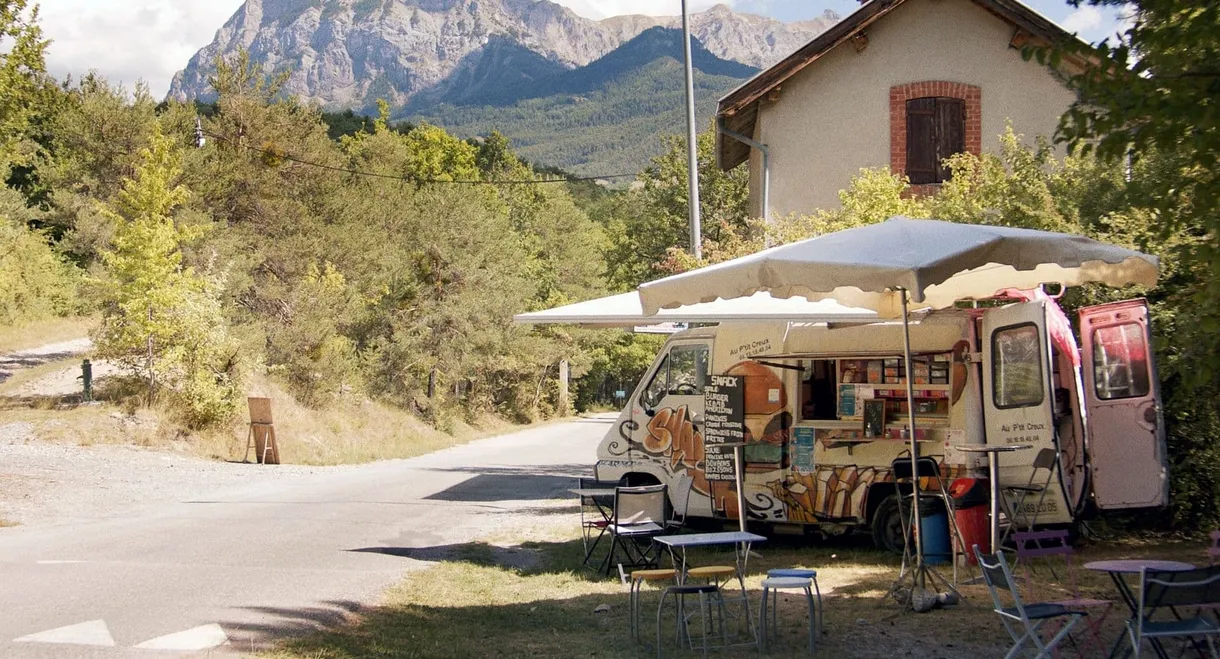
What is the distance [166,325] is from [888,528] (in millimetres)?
16384

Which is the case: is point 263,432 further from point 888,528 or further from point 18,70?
point 888,528

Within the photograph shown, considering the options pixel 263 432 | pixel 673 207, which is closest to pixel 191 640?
pixel 263 432

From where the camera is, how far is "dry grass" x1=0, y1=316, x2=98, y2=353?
39.9 meters

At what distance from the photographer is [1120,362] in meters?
10.2

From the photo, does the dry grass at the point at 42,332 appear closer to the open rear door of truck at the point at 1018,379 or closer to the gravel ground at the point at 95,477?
the gravel ground at the point at 95,477

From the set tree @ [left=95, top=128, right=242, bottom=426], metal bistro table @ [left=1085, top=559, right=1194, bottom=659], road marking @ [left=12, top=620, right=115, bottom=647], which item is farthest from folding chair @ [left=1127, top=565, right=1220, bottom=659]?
tree @ [left=95, top=128, right=242, bottom=426]

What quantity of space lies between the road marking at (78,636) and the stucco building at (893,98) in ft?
48.0

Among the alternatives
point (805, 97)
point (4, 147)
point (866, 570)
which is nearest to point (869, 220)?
point (805, 97)

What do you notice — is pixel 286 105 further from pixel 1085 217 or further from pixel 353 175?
pixel 1085 217

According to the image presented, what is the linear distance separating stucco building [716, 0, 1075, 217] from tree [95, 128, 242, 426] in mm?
10884

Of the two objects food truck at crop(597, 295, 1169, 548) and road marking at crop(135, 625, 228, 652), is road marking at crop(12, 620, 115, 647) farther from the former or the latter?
food truck at crop(597, 295, 1169, 548)

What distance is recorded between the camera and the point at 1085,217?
12688mm

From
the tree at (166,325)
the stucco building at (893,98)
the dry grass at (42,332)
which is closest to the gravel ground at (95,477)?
the tree at (166,325)

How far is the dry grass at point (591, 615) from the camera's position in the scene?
293 inches
